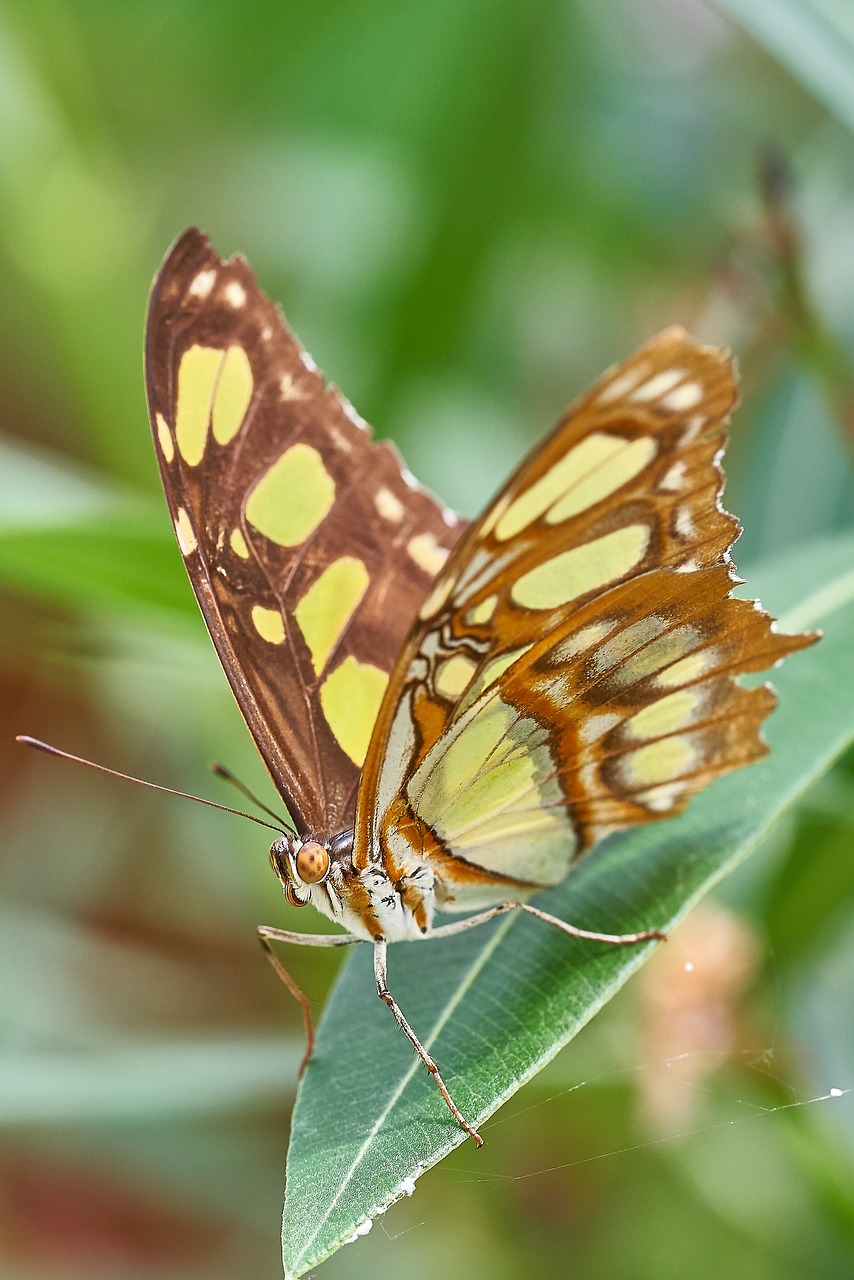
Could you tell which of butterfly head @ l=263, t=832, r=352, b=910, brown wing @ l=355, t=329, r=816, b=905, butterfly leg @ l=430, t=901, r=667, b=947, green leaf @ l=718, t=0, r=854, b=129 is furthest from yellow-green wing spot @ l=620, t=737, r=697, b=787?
green leaf @ l=718, t=0, r=854, b=129

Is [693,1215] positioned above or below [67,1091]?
below

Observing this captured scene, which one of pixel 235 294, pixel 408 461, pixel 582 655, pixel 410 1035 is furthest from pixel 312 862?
pixel 408 461

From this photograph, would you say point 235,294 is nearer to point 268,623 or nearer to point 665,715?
point 268,623

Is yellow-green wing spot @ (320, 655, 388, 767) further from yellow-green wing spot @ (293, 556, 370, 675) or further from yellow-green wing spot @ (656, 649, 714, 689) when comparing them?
yellow-green wing spot @ (656, 649, 714, 689)

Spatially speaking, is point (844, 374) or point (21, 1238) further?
point (21, 1238)

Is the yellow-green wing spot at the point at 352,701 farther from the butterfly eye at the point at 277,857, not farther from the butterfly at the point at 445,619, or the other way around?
the butterfly eye at the point at 277,857

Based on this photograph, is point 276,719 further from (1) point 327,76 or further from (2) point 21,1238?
(1) point 327,76

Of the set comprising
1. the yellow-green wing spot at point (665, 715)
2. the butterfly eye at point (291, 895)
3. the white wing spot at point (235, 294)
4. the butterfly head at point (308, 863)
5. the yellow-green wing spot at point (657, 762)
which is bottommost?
the butterfly eye at point (291, 895)

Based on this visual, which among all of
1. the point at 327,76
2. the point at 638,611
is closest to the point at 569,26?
the point at 327,76

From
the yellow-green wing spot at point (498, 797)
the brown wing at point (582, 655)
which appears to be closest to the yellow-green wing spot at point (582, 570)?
the brown wing at point (582, 655)
